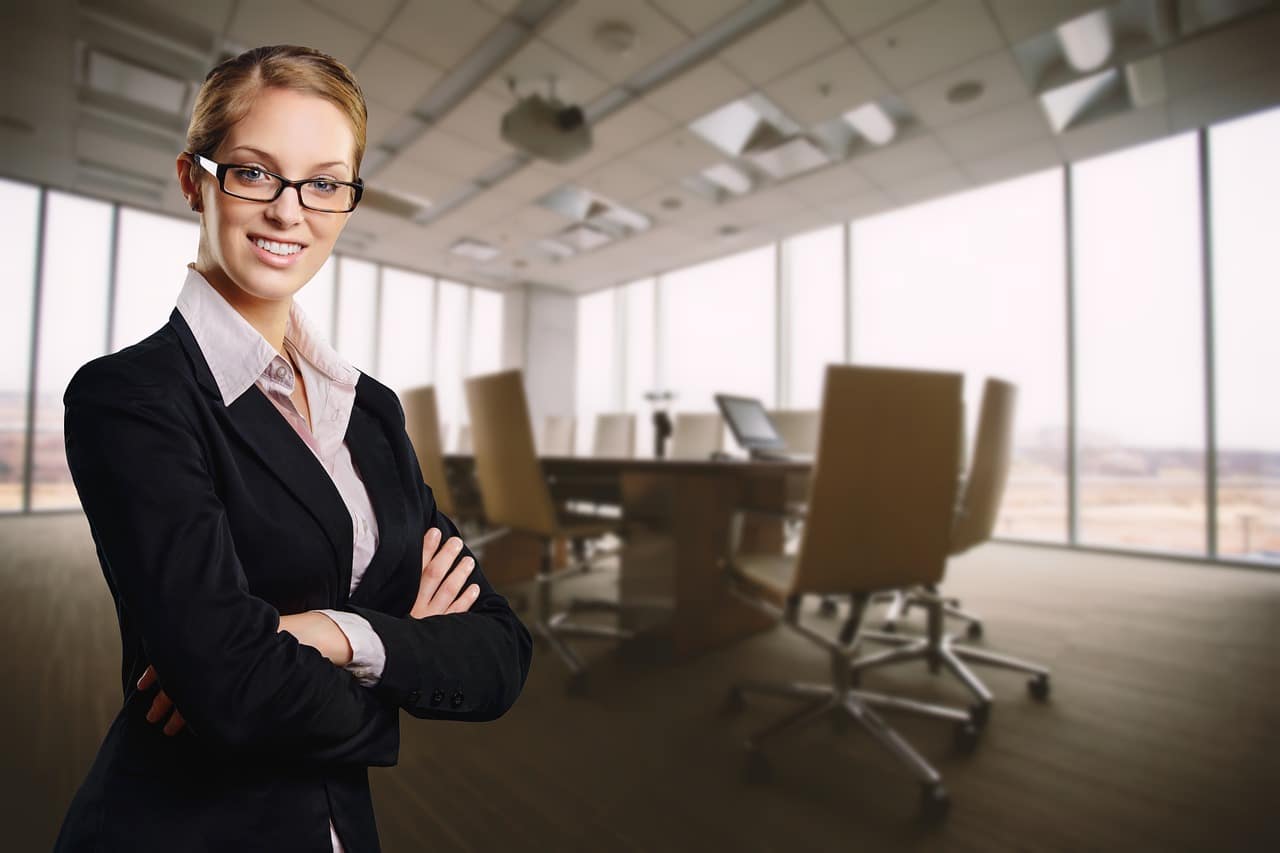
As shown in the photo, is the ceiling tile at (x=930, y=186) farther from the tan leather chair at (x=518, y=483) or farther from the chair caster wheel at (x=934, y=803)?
the chair caster wheel at (x=934, y=803)

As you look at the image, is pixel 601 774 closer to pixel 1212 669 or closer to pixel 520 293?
pixel 1212 669

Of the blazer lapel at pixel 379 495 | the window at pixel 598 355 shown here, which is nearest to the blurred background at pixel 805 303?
the blazer lapel at pixel 379 495

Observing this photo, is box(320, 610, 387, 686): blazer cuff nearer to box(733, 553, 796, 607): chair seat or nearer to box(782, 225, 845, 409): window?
box(733, 553, 796, 607): chair seat

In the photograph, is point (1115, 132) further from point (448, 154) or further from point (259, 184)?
point (259, 184)

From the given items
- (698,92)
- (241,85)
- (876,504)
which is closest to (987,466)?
(876,504)

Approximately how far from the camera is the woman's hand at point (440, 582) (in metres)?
0.65

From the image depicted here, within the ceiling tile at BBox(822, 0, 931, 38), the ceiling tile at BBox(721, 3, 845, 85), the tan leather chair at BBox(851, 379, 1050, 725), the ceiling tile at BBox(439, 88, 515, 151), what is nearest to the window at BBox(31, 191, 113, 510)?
the ceiling tile at BBox(439, 88, 515, 151)

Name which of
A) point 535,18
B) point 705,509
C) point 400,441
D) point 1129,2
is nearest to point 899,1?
point 1129,2

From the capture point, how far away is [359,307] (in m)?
7.70

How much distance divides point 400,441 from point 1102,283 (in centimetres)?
625

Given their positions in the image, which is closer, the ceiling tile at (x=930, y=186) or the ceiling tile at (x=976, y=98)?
the ceiling tile at (x=976, y=98)

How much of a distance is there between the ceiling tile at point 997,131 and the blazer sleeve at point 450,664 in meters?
5.23

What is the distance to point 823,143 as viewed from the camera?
16.0 ft

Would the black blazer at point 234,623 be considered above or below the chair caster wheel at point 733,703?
above
